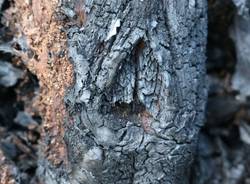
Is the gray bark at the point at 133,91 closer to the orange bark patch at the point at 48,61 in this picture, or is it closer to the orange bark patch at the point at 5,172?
the orange bark patch at the point at 48,61

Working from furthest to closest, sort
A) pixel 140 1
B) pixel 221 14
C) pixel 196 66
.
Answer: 1. pixel 221 14
2. pixel 196 66
3. pixel 140 1

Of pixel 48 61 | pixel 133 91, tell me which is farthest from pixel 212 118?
pixel 48 61

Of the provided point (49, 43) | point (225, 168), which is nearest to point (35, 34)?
point (49, 43)

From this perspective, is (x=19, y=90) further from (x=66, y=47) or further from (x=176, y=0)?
(x=176, y=0)

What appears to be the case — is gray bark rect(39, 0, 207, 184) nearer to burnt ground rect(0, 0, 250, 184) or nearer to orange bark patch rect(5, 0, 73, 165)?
orange bark patch rect(5, 0, 73, 165)

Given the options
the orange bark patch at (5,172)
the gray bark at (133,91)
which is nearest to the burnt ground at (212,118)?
the orange bark patch at (5,172)
